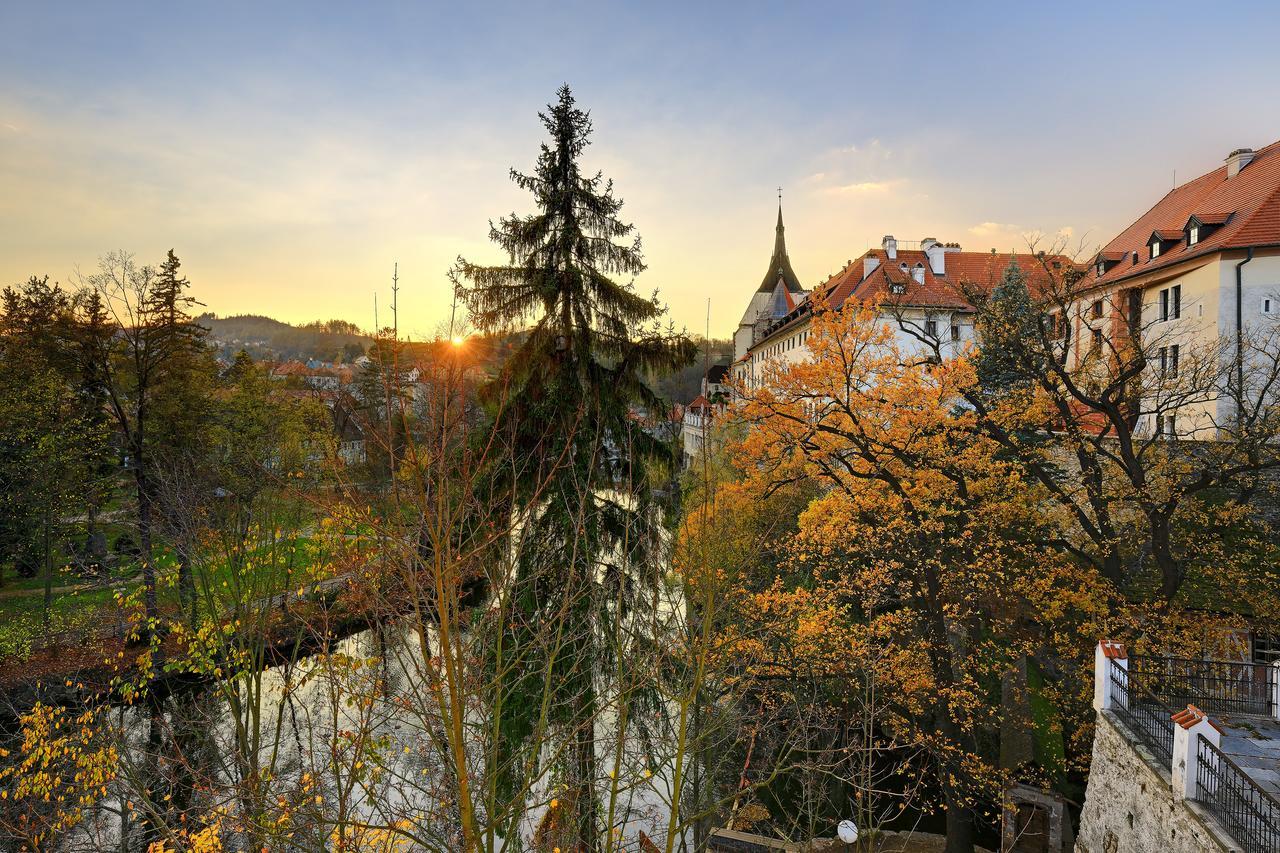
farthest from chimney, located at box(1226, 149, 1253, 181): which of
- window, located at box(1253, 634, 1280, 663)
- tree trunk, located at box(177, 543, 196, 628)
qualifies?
tree trunk, located at box(177, 543, 196, 628)

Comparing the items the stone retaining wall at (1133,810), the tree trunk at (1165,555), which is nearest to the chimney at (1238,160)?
the tree trunk at (1165,555)

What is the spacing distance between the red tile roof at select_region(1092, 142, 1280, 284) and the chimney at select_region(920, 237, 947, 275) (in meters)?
9.17

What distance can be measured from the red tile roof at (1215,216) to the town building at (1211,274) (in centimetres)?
4

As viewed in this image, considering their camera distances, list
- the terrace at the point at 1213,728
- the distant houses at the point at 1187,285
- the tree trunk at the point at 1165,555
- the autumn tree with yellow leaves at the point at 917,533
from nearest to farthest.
→ the terrace at the point at 1213,728, the tree trunk at the point at 1165,555, the autumn tree with yellow leaves at the point at 917,533, the distant houses at the point at 1187,285

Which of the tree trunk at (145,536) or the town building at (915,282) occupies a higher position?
the town building at (915,282)

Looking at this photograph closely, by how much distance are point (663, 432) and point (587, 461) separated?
264cm

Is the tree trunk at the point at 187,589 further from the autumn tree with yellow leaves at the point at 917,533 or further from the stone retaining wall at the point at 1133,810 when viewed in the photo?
the stone retaining wall at the point at 1133,810

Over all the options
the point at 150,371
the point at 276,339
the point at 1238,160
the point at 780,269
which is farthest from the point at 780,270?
the point at 276,339

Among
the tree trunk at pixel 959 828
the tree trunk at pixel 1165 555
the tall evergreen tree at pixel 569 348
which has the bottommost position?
the tree trunk at pixel 959 828

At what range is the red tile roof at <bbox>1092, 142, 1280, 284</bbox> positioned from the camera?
20141mm

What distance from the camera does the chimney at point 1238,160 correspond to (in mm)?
23438

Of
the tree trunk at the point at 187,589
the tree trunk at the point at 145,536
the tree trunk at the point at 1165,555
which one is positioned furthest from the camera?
the tree trunk at the point at 145,536

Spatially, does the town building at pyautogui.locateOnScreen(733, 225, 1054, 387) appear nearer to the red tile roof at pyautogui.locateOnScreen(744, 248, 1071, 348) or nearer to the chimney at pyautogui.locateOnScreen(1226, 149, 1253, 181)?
the red tile roof at pyautogui.locateOnScreen(744, 248, 1071, 348)

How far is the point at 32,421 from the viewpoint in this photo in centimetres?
1833
